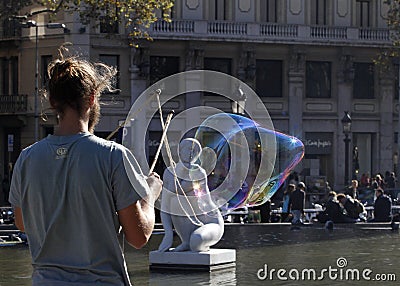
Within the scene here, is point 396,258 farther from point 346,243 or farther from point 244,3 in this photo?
point 244,3

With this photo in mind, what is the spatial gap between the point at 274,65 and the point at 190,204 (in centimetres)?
3484

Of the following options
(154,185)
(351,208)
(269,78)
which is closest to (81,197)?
(154,185)

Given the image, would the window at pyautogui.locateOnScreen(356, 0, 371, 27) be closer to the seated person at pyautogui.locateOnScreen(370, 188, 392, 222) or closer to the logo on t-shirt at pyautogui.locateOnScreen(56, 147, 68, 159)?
the seated person at pyautogui.locateOnScreen(370, 188, 392, 222)

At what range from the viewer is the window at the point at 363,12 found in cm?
5141

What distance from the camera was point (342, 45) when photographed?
50.2m

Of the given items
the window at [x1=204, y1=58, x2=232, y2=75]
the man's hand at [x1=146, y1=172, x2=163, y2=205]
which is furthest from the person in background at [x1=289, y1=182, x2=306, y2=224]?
the man's hand at [x1=146, y1=172, x2=163, y2=205]

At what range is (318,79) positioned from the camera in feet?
167

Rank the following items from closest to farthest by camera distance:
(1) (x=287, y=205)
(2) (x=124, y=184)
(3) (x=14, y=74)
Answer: (2) (x=124, y=184)
(1) (x=287, y=205)
(3) (x=14, y=74)

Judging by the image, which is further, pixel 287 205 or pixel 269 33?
pixel 269 33

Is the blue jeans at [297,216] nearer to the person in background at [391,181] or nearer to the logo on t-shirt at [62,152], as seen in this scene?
the person in background at [391,181]

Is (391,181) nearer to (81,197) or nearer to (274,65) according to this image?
(274,65)

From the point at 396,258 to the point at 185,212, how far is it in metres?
4.38

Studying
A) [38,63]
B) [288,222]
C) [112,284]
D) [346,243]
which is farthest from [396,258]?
[38,63]

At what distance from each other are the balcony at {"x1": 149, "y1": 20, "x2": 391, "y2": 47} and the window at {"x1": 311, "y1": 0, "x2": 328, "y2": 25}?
685 millimetres
